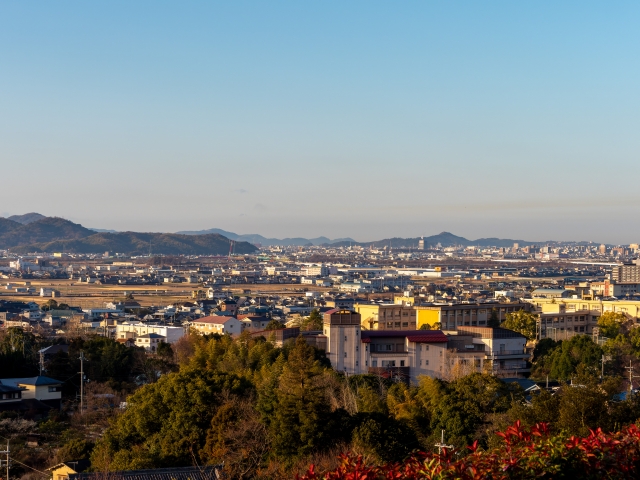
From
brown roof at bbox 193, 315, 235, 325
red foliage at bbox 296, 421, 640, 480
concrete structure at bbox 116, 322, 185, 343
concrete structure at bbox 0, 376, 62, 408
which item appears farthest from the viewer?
brown roof at bbox 193, 315, 235, 325

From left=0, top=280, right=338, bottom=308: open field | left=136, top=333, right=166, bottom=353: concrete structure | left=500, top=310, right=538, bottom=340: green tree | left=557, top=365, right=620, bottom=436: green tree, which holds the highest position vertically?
left=557, top=365, right=620, bottom=436: green tree

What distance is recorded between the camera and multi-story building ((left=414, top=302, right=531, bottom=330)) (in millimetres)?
24766

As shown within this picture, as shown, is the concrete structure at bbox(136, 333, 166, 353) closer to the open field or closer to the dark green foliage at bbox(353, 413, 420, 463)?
the open field

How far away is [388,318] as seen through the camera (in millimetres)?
24844

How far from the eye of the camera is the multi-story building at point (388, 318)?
2466cm

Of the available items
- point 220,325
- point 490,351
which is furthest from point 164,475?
point 220,325

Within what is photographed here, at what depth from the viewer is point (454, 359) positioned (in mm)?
18359

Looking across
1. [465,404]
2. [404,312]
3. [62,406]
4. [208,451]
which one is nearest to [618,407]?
[465,404]

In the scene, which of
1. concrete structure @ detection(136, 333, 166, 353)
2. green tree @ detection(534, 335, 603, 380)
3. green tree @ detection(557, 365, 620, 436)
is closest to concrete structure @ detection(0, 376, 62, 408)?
green tree @ detection(534, 335, 603, 380)

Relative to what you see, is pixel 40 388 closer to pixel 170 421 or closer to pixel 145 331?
pixel 170 421

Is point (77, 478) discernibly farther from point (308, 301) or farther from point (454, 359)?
point (308, 301)

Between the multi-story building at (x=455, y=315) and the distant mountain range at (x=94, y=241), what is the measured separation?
114 metres

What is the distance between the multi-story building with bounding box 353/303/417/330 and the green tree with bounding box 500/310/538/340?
2.56m

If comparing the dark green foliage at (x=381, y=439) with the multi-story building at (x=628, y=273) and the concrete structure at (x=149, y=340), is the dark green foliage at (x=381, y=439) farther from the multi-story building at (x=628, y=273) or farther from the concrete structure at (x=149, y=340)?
the multi-story building at (x=628, y=273)
